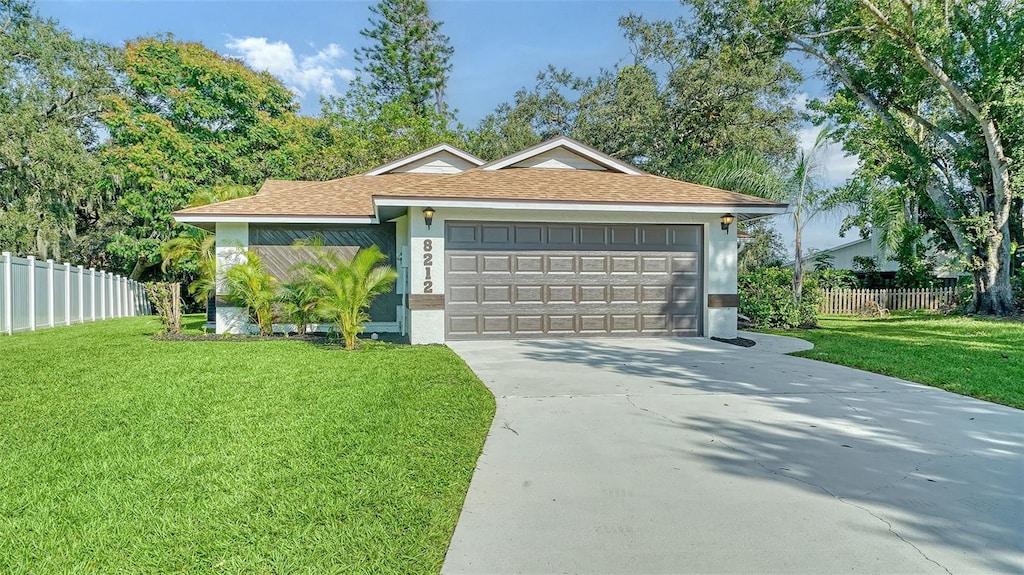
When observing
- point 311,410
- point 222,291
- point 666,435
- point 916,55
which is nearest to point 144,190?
point 222,291

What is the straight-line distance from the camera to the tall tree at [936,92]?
49.2 ft

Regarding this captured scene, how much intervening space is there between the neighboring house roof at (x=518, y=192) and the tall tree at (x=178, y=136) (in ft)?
31.3

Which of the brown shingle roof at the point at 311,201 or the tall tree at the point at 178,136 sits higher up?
the tall tree at the point at 178,136

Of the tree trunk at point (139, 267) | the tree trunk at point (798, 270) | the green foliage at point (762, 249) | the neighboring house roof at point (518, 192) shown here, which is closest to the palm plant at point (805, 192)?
the tree trunk at point (798, 270)

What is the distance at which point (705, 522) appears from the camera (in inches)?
114

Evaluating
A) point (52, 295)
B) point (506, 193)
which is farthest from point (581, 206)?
point (52, 295)

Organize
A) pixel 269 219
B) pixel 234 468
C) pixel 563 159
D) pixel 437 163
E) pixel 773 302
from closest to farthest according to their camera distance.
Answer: pixel 234 468
pixel 269 219
pixel 563 159
pixel 773 302
pixel 437 163

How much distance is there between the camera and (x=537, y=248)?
1071 centimetres

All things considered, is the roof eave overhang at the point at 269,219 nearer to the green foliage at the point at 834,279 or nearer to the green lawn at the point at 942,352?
the green lawn at the point at 942,352

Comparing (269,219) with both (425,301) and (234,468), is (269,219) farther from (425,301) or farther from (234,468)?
(234,468)

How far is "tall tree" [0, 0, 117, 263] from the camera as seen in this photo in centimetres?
2089

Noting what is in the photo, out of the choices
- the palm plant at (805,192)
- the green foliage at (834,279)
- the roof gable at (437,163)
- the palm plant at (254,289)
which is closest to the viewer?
the palm plant at (254,289)

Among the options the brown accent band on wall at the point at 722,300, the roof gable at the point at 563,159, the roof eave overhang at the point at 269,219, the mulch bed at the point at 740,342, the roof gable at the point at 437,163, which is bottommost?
the mulch bed at the point at 740,342

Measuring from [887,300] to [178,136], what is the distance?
91.8ft
